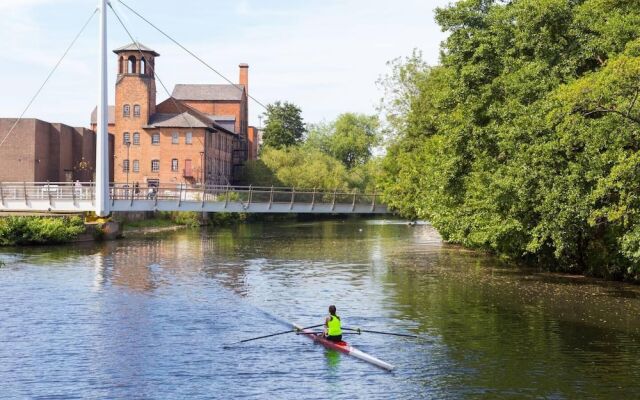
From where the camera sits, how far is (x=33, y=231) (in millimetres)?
53281

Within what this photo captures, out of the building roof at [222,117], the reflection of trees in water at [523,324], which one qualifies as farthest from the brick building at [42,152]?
the reflection of trees in water at [523,324]

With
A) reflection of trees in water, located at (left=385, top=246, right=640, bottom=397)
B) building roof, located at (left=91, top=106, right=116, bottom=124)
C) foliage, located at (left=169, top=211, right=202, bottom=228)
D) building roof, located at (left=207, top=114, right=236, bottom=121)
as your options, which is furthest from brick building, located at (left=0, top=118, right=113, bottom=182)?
reflection of trees in water, located at (left=385, top=246, right=640, bottom=397)

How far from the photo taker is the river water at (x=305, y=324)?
61.0 feet

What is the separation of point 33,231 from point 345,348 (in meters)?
37.1

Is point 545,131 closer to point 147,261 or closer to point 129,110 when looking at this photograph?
point 147,261

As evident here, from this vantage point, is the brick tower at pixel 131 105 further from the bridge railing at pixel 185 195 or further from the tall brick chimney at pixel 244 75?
the bridge railing at pixel 185 195

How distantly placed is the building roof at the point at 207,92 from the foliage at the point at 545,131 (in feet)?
249

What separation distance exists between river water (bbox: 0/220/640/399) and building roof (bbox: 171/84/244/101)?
7380 centimetres

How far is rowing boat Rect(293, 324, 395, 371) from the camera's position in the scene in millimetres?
20103

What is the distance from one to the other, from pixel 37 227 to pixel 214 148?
49041 mm

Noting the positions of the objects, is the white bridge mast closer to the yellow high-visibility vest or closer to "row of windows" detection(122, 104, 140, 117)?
the yellow high-visibility vest

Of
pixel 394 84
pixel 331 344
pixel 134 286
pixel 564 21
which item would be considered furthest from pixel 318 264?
pixel 394 84

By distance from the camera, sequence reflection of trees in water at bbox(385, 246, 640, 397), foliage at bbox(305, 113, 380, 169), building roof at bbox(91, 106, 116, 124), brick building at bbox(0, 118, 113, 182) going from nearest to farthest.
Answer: reflection of trees in water at bbox(385, 246, 640, 397), brick building at bbox(0, 118, 113, 182), building roof at bbox(91, 106, 116, 124), foliage at bbox(305, 113, 380, 169)

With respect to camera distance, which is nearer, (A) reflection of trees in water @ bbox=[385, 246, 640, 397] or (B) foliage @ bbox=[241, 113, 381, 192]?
(A) reflection of trees in water @ bbox=[385, 246, 640, 397]
